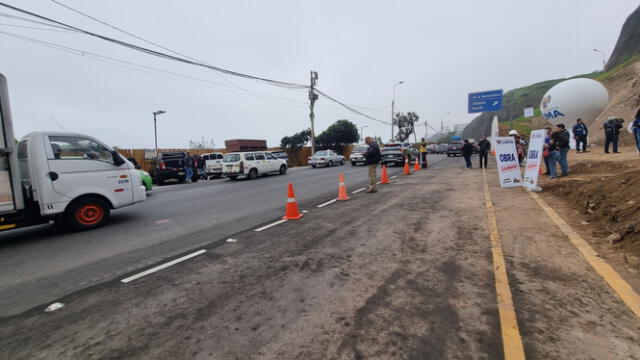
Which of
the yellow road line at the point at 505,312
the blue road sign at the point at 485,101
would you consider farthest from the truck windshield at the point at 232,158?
the blue road sign at the point at 485,101

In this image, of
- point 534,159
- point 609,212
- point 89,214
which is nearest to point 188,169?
point 89,214

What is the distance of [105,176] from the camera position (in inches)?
253

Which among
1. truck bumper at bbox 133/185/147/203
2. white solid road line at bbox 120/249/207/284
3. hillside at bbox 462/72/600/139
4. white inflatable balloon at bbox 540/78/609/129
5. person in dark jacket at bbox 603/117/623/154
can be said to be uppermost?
hillside at bbox 462/72/600/139

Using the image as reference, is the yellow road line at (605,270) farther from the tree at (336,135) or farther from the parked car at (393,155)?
the tree at (336,135)

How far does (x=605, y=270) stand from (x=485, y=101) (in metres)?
30.7

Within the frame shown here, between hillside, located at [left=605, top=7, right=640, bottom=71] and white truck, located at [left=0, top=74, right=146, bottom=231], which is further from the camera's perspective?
hillside, located at [left=605, top=7, right=640, bottom=71]

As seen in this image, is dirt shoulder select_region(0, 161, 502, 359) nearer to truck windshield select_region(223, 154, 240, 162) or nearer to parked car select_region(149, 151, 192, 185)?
truck windshield select_region(223, 154, 240, 162)

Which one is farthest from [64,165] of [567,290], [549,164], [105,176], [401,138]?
[401,138]

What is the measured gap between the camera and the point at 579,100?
58.9 feet

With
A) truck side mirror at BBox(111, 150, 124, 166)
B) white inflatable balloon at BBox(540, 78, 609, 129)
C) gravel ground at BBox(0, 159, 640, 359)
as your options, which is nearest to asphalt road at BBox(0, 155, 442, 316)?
gravel ground at BBox(0, 159, 640, 359)

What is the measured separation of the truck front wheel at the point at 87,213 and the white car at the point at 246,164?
10.2m

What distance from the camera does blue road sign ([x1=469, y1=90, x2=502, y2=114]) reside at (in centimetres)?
2864

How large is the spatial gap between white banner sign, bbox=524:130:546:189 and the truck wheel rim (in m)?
11.2

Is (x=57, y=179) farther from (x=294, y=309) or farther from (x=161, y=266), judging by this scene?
(x=294, y=309)
